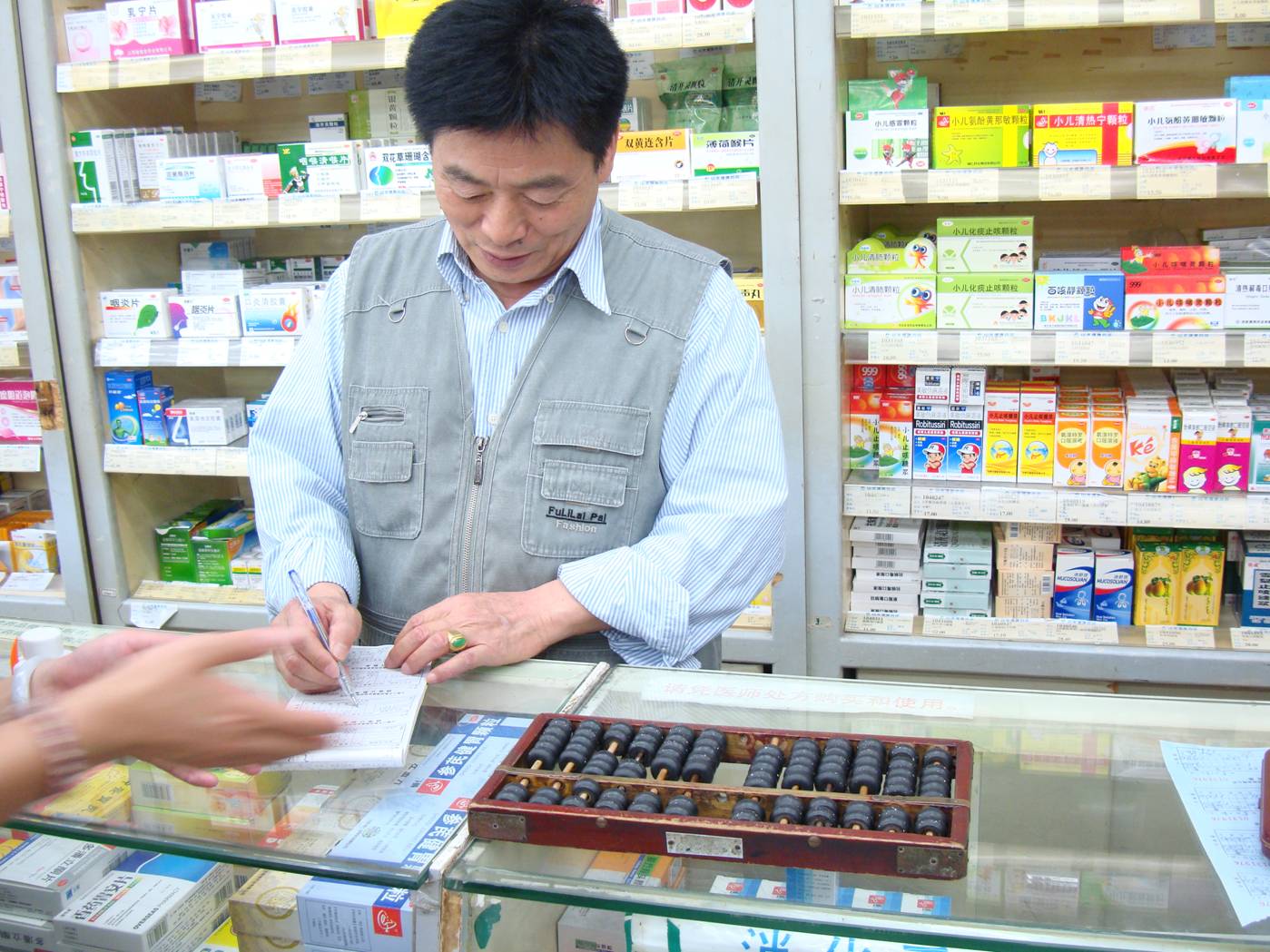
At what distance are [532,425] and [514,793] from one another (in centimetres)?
76

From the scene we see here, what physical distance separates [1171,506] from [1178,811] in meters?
2.08

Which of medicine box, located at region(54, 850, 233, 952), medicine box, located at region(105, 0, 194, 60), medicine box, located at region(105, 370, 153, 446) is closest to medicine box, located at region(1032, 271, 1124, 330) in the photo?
medicine box, located at region(54, 850, 233, 952)

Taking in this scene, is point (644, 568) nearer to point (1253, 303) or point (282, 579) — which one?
point (282, 579)

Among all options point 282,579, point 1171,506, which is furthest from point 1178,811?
point 1171,506

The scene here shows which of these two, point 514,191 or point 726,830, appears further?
point 514,191

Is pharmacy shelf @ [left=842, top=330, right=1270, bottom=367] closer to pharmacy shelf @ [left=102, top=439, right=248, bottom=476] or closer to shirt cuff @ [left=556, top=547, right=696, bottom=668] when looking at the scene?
shirt cuff @ [left=556, top=547, right=696, bottom=668]

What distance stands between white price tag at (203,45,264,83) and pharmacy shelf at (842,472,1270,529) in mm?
2038

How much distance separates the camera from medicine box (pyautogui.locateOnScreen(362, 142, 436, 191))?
329 cm

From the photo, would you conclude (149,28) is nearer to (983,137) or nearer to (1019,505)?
(983,137)

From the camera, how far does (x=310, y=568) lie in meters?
1.74

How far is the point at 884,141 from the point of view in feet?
→ 9.82

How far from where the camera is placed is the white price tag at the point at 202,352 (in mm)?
3523

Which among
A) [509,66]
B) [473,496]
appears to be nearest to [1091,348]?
[473,496]

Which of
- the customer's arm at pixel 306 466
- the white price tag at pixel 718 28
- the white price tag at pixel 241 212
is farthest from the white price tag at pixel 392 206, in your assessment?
the customer's arm at pixel 306 466
